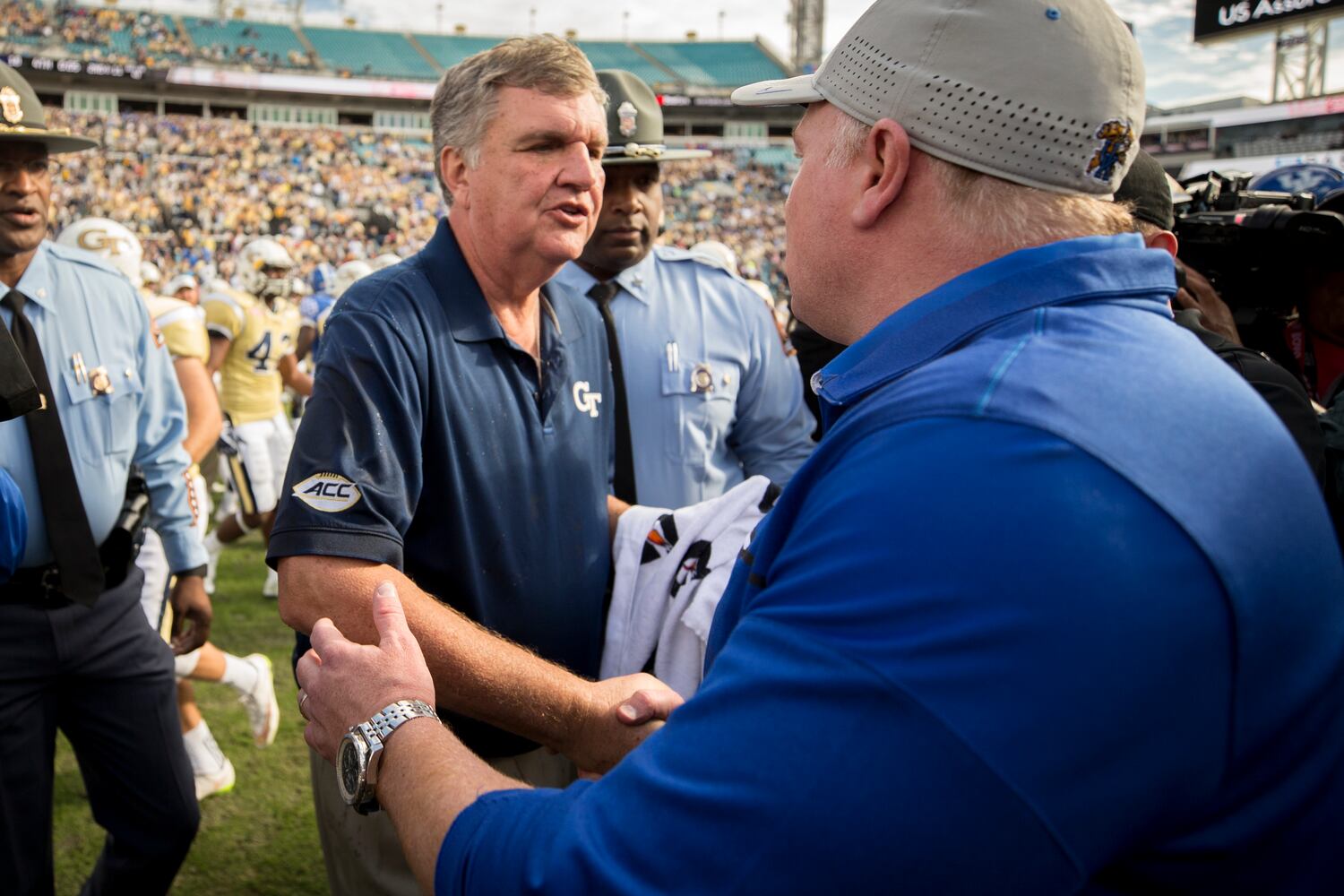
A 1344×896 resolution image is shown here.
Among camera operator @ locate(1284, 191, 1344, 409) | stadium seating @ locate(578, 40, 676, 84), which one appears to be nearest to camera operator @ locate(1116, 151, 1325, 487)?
camera operator @ locate(1284, 191, 1344, 409)

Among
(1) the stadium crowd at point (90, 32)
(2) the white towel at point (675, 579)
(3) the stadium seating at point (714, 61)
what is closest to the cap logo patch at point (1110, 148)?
(2) the white towel at point (675, 579)

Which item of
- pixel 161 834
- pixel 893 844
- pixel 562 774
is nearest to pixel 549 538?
pixel 562 774

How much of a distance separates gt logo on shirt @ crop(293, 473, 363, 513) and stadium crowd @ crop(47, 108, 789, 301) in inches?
1192

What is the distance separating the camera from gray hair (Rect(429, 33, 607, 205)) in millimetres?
2436

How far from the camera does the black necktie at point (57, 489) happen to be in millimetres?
3086

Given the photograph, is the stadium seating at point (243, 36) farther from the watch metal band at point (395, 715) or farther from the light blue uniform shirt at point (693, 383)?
the watch metal band at point (395, 715)

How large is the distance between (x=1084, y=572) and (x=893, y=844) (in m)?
0.29

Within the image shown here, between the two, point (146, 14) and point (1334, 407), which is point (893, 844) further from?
point (146, 14)

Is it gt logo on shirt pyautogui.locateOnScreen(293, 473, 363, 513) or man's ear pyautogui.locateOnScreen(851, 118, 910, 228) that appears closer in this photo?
man's ear pyautogui.locateOnScreen(851, 118, 910, 228)

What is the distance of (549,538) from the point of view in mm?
2346

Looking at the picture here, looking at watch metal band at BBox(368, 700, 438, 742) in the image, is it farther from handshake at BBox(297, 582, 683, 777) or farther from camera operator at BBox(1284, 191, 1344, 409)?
camera operator at BBox(1284, 191, 1344, 409)

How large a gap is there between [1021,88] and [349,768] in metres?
1.25

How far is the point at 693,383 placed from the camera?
3.66 metres

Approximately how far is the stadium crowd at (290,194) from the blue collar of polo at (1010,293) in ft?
103
